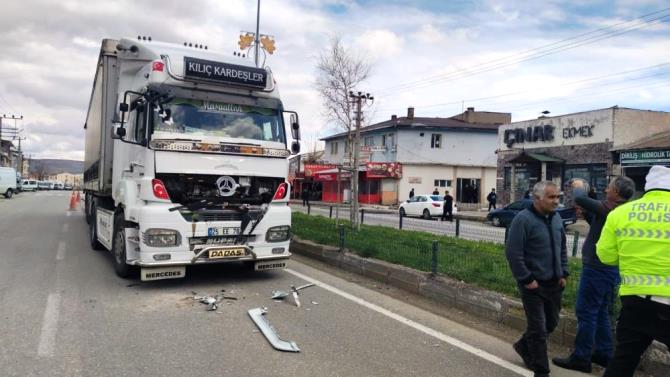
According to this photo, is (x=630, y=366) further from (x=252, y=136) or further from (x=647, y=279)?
(x=252, y=136)

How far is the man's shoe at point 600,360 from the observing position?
191 inches

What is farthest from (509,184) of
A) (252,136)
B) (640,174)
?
(252,136)

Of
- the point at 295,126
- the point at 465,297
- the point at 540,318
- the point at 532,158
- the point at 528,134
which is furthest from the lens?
the point at 528,134

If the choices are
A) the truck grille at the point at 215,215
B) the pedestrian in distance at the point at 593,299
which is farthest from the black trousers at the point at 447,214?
the pedestrian in distance at the point at 593,299

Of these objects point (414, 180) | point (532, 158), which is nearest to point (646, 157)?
point (532, 158)

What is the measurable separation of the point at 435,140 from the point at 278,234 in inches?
1539

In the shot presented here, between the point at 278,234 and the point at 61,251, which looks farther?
the point at 61,251

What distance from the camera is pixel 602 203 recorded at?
476 centimetres

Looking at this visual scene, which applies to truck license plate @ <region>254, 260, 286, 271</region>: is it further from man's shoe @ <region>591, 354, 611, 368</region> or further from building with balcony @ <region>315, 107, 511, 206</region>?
building with balcony @ <region>315, 107, 511, 206</region>

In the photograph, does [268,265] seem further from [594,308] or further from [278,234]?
[594,308]

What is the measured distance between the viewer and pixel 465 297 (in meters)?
6.81

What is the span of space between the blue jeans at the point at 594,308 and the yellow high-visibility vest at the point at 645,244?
1.32 m

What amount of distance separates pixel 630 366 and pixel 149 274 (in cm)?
598

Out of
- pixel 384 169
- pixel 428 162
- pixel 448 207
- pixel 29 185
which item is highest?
pixel 428 162
